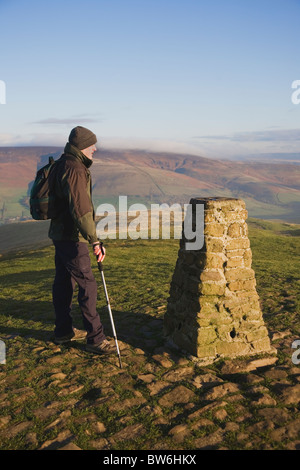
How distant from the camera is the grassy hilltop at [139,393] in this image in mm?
4758

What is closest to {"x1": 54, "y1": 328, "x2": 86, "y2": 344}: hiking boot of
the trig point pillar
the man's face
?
the trig point pillar

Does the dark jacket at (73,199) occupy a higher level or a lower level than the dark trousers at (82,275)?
higher

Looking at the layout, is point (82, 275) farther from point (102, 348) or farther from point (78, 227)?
point (102, 348)

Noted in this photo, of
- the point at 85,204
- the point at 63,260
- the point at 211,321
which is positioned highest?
the point at 85,204

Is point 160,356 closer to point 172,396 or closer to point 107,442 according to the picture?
point 172,396

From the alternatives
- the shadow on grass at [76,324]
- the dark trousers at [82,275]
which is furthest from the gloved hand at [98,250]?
the shadow on grass at [76,324]

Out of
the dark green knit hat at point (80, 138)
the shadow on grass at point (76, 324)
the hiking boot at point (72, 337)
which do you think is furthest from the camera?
the shadow on grass at point (76, 324)

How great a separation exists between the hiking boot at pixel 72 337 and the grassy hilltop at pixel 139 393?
15 cm

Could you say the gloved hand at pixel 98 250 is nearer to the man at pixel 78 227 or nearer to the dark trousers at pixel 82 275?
the man at pixel 78 227

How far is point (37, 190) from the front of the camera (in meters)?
6.75

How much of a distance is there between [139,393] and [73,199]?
3.17 m

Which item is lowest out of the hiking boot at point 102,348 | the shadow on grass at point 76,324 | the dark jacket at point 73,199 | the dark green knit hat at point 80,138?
the shadow on grass at point 76,324
